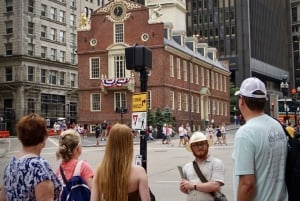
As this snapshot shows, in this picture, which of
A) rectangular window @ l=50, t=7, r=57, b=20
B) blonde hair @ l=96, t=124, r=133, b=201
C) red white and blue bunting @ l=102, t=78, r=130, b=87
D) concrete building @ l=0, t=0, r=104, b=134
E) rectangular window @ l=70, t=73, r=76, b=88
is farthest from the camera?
rectangular window @ l=70, t=73, r=76, b=88

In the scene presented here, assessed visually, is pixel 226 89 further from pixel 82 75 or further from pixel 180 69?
pixel 82 75

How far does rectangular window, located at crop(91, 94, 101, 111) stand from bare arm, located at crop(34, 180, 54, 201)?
51.2 metres

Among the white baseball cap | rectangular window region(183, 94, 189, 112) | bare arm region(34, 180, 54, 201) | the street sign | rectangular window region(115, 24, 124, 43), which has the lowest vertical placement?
bare arm region(34, 180, 54, 201)

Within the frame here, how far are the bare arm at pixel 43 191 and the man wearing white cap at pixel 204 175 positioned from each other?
1.70 meters

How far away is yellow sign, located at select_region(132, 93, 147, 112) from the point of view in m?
9.45

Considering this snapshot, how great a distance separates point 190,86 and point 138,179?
57.8 metres

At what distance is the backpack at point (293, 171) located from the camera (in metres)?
3.92

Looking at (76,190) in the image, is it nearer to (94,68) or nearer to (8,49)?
(94,68)

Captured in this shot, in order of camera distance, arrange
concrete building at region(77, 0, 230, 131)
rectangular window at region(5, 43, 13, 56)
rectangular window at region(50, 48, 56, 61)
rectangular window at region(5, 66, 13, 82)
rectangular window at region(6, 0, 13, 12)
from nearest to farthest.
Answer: concrete building at region(77, 0, 230, 131) → rectangular window at region(5, 66, 13, 82) → rectangular window at region(5, 43, 13, 56) → rectangular window at region(6, 0, 13, 12) → rectangular window at region(50, 48, 56, 61)

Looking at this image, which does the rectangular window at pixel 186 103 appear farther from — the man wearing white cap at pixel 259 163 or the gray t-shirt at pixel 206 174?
the man wearing white cap at pixel 259 163

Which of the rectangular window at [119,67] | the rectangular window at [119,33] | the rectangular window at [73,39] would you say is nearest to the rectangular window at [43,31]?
the rectangular window at [73,39]

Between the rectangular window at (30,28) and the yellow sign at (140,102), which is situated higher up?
the rectangular window at (30,28)

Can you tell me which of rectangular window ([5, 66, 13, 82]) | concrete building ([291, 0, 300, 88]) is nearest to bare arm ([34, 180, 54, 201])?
rectangular window ([5, 66, 13, 82])

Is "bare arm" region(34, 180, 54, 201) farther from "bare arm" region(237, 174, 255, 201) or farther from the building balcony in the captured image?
the building balcony
